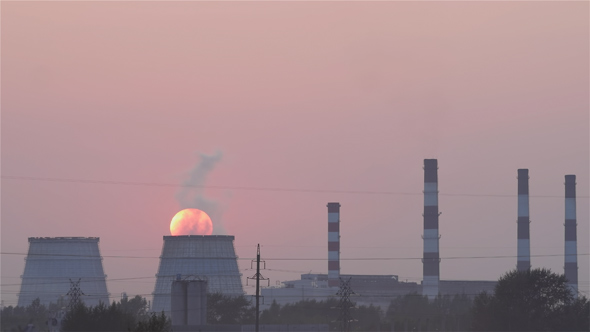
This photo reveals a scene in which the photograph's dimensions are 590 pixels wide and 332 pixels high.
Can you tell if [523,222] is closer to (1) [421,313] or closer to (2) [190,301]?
(1) [421,313]

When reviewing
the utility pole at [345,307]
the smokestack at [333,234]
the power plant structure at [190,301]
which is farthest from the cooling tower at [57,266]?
the smokestack at [333,234]

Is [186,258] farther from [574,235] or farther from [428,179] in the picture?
[574,235]

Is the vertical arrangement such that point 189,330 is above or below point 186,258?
below

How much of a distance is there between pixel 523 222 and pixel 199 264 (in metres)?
27.8

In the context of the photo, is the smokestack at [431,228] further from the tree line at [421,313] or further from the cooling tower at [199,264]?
the cooling tower at [199,264]

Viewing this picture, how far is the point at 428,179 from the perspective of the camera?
7206 cm

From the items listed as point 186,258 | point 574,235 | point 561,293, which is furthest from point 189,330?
point 574,235

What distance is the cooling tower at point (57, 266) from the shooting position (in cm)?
5838

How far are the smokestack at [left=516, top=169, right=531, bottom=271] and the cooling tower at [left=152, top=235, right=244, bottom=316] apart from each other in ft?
78.0

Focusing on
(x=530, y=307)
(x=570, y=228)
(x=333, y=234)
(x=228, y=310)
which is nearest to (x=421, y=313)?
(x=333, y=234)

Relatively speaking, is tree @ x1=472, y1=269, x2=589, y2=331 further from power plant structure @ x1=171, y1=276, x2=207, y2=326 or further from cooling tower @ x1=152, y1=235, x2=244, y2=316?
cooling tower @ x1=152, y1=235, x2=244, y2=316

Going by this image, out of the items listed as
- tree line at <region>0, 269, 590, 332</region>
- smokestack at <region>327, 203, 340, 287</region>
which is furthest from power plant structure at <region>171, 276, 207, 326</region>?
smokestack at <region>327, 203, 340, 287</region>

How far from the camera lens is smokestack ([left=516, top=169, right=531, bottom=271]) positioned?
72125mm

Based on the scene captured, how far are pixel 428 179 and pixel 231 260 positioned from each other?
19619 mm
